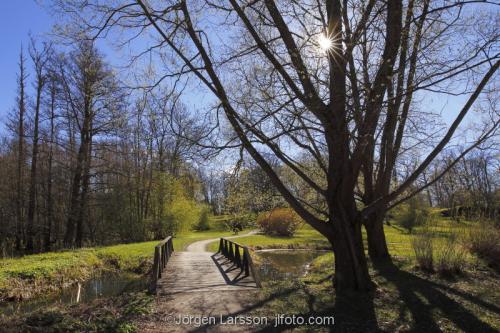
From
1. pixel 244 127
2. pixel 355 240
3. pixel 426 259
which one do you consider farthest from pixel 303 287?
pixel 244 127

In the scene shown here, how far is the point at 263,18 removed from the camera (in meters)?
8.38

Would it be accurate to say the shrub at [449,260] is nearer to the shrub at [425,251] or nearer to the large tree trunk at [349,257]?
the shrub at [425,251]

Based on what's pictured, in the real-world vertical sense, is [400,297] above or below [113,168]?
below

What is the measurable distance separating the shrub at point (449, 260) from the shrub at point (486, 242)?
180cm

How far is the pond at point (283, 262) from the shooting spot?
53.4ft

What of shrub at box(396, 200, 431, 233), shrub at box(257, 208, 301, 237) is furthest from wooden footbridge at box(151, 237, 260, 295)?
shrub at box(396, 200, 431, 233)

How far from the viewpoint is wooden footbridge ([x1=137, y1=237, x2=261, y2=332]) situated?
678 centimetres

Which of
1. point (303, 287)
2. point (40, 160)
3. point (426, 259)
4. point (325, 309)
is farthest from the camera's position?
point (40, 160)

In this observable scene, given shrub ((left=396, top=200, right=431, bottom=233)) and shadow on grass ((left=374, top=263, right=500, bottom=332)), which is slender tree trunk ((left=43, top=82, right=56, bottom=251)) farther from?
shrub ((left=396, top=200, right=431, bottom=233))

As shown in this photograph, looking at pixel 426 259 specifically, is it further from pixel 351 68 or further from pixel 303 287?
pixel 351 68

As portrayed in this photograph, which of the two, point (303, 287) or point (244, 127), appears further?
point (303, 287)

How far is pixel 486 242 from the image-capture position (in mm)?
11406

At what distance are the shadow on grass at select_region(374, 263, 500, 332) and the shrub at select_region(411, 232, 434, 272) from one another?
763 mm

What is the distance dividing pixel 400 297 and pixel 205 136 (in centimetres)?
482
